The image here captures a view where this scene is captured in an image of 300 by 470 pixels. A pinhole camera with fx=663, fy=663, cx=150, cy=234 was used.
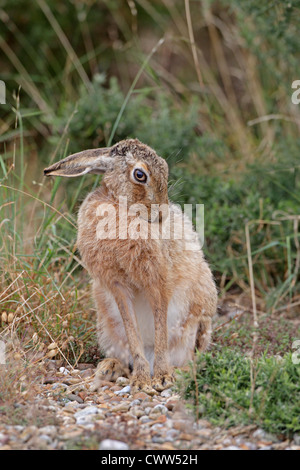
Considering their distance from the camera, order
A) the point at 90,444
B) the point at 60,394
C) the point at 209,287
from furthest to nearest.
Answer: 1. the point at 209,287
2. the point at 60,394
3. the point at 90,444

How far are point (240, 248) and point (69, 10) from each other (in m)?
5.05

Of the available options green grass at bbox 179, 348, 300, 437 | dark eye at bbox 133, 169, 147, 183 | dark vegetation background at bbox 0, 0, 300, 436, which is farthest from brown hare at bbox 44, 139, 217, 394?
green grass at bbox 179, 348, 300, 437

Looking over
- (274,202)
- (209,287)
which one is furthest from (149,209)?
(274,202)

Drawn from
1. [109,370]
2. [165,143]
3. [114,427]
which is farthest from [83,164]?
[165,143]

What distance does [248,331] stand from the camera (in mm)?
5648

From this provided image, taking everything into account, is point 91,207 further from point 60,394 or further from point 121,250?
point 60,394

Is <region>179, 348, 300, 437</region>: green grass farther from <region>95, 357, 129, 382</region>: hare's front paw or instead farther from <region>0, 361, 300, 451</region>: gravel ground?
<region>95, 357, 129, 382</region>: hare's front paw

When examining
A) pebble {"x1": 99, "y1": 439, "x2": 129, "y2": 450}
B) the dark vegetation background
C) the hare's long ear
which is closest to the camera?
pebble {"x1": 99, "y1": 439, "x2": 129, "y2": 450}

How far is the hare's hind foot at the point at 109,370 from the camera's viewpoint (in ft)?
15.6

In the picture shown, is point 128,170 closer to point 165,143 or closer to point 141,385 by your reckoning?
point 141,385

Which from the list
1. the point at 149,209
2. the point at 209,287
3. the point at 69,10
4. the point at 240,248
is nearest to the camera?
the point at 149,209

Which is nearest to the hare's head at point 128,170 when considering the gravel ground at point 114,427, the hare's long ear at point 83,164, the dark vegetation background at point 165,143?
the hare's long ear at point 83,164

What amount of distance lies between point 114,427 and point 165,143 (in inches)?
170

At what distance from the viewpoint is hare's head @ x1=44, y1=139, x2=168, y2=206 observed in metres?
4.62
